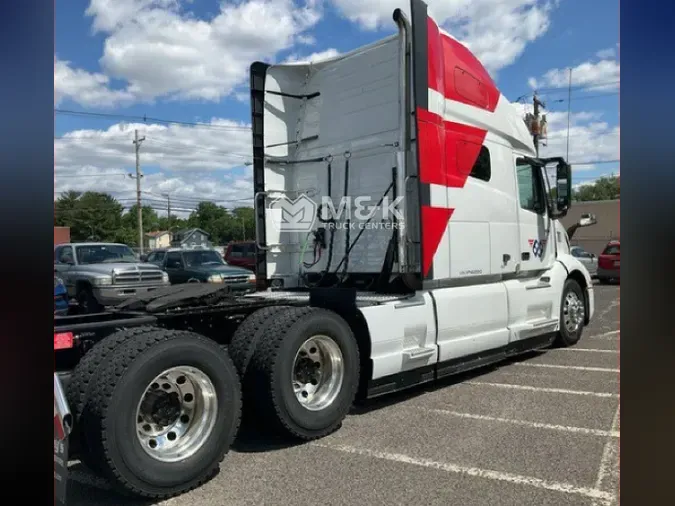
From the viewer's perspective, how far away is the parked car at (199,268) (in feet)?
51.0

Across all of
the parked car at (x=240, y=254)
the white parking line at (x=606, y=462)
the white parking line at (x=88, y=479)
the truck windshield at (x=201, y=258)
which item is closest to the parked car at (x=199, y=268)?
the truck windshield at (x=201, y=258)

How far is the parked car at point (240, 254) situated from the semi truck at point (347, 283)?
15.1 meters

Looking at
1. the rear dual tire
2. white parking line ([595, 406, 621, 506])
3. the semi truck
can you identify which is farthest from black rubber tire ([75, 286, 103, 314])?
white parking line ([595, 406, 621, 506])

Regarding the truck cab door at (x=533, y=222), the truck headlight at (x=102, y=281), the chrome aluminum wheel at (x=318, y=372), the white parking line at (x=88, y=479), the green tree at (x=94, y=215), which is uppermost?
the green tree at (x=94, y=215)

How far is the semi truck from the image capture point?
3.87m

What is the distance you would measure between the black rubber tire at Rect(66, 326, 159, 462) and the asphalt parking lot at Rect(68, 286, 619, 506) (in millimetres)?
645

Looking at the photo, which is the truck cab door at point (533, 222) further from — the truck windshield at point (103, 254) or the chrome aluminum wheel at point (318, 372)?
the truck windshield at point (103, 254)

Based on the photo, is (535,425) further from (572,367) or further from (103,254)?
(103,254)

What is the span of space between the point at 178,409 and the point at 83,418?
681 millimetres

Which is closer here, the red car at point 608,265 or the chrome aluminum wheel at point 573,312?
the chrome aluminum wheel at point 573,312

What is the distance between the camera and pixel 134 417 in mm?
3609

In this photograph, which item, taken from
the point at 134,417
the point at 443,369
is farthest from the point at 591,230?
the point at 134,417

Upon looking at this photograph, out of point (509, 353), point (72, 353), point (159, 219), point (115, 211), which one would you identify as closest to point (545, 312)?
point (509, 353)
